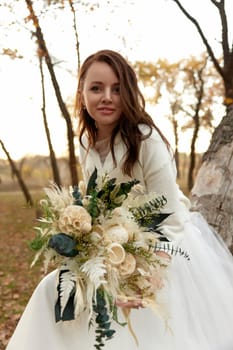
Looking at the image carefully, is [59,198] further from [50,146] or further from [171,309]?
[50,146]

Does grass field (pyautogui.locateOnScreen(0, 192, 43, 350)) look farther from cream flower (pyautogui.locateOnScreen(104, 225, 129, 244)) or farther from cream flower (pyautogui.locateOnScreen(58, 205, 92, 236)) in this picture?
cream flower (pyautogui.locateOnScreen(104, 225, 129, 244))

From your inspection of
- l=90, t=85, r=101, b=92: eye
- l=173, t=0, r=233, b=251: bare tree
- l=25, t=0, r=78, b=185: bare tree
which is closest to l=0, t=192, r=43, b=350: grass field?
l=90, t=85, r=101, b=92: eye

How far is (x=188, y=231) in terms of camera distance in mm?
2859

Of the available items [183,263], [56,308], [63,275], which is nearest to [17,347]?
[56,308]

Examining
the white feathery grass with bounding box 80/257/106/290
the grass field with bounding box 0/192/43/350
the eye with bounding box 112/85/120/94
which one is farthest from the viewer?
the grass field with bounding box 0/192/43/350

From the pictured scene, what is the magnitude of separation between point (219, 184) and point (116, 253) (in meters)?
1.97

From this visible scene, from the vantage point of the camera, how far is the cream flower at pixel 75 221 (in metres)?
1.88

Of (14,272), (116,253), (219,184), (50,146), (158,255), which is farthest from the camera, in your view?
(50,146)

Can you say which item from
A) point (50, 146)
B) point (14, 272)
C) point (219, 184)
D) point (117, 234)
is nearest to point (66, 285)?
point (117, 234)

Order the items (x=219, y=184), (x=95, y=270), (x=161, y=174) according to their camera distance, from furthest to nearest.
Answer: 1. (x=219, y=184)
2. (x=161, y=174)
3. (x=95, y=270)

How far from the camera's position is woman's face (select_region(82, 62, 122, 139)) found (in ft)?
8.09

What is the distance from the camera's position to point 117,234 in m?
1.95

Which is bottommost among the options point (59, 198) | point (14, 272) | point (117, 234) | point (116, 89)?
point (14, 272)

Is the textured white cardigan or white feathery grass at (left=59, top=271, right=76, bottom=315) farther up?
the textured white cardigan
